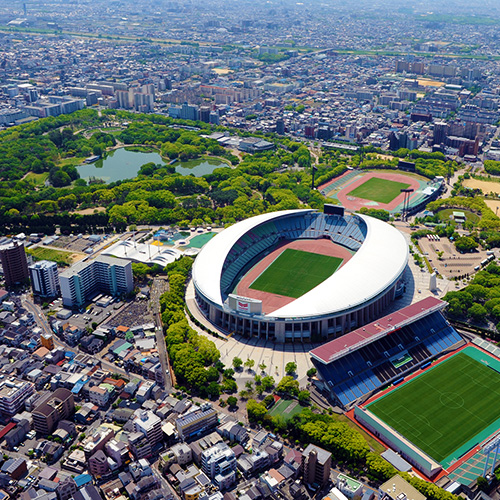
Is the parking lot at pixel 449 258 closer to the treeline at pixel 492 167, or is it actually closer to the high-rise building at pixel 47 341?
the treeline at pixel 492 167

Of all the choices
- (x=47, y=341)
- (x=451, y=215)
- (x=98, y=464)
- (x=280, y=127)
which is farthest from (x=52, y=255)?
(x=280, y=127)

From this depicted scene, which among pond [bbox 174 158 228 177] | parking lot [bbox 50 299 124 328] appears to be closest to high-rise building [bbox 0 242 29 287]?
parking lot [bbox 50 299 124 328]

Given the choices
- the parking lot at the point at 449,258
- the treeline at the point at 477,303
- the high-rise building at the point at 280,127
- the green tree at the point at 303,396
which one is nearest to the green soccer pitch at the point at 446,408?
the green tree at the point at 303,396

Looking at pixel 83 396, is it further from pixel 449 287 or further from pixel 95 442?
pixel 449 287

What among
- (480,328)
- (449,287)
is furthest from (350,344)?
(449,287)

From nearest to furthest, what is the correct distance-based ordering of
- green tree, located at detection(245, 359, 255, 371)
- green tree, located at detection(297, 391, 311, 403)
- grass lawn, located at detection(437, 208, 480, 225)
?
green tree, located at detection(297, 391, 311, 403) → green tree, located at detection(245, 359, 255, 371) → grass lawn, located at detection(437, 208, 480, 225)

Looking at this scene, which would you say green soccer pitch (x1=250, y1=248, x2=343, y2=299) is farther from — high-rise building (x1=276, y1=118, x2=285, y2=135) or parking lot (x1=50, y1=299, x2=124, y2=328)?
high-rise building (x1=276, y1=118, x2=285, y2=135)

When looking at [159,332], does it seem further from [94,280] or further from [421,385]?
[421,385]
